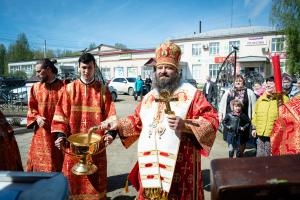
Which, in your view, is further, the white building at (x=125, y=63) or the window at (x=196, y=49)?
the window at (x=196, y=49)

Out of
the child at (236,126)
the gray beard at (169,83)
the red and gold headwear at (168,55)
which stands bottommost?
the child at (236,126)

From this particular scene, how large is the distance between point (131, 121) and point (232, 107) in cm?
353

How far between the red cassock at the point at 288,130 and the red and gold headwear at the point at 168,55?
967 mm

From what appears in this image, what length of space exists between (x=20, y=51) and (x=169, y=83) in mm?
91491

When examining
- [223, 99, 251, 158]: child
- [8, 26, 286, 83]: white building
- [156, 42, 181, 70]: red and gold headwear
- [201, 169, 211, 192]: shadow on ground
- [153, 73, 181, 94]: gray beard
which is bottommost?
[201, 169, 211, 192]: shadow on ground

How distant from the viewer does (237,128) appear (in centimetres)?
595

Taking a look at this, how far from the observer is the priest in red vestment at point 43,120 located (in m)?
4.12

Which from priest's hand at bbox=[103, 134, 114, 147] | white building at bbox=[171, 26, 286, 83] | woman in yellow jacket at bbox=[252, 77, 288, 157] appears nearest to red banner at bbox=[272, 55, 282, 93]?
priest's hand at bbox=[103, 134, 114, 147]

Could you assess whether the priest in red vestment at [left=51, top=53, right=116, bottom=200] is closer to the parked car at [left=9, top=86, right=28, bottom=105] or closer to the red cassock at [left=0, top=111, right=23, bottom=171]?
the red cassock at [left=0, top=111, right=23, bottom=171]

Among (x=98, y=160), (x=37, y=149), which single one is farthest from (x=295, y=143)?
(x=37, y=149)

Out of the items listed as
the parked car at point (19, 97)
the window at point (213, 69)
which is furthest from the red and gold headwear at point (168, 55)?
the window at point (213, 69)

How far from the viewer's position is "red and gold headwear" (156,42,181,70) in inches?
112

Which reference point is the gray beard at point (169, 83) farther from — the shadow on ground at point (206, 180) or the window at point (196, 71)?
the window at point (196, 71)

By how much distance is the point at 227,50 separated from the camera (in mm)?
39250
